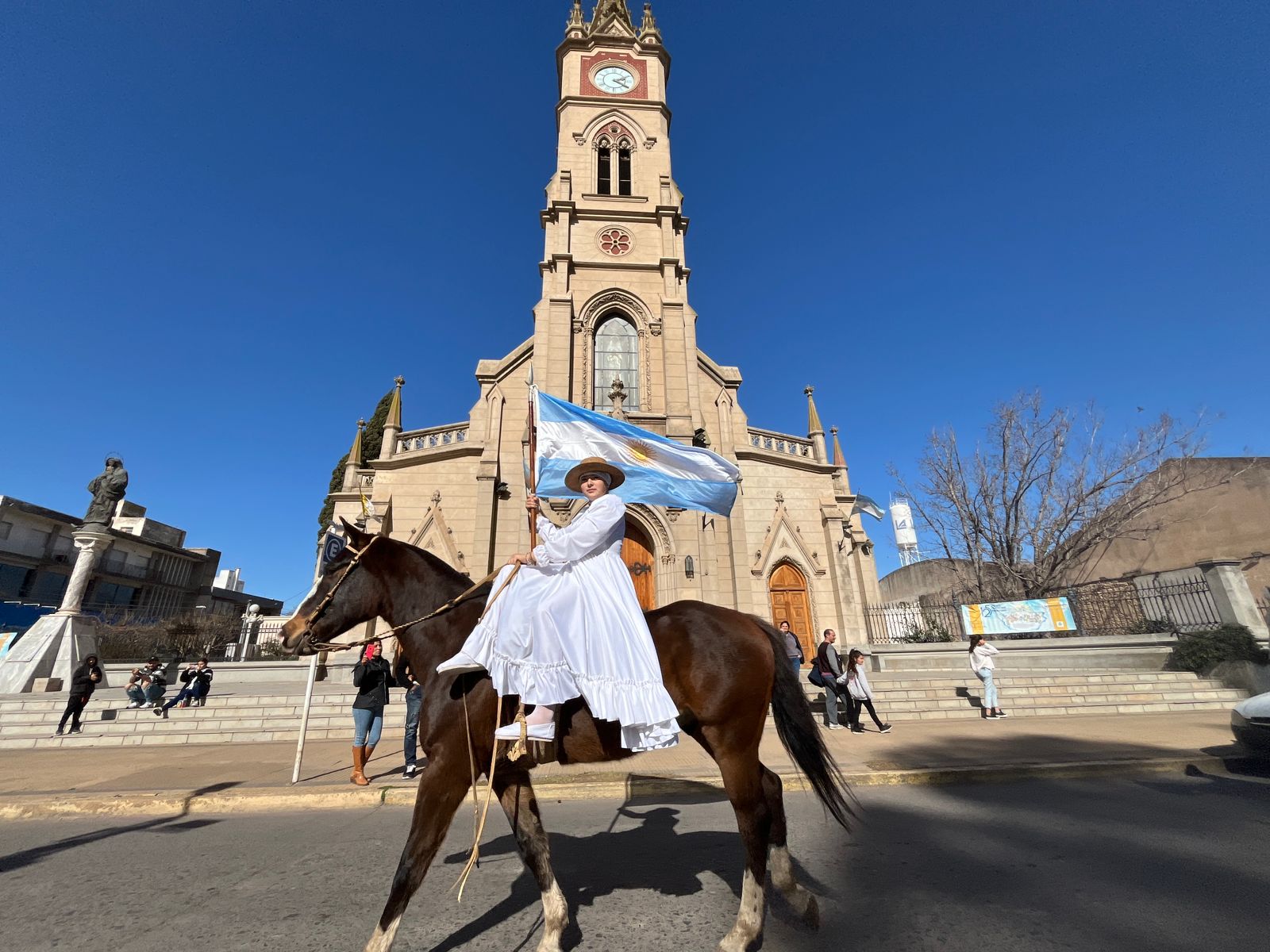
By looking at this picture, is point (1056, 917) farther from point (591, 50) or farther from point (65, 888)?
point (591, 50)

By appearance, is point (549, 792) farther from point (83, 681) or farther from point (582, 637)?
point (83, 681)

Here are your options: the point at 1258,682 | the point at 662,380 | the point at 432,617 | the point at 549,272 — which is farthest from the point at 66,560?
the point at 1258,682

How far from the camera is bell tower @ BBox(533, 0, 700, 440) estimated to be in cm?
1797

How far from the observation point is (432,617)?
3.48 meters

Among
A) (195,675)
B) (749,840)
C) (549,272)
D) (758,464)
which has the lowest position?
(749,840)

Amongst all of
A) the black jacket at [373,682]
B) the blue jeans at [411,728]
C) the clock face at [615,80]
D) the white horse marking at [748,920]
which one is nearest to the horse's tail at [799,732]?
the white horse marking at [748,920]

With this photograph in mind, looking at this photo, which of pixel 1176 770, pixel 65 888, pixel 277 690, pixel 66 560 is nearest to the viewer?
pixel 65 888

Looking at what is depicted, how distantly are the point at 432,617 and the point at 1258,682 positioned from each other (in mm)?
17540

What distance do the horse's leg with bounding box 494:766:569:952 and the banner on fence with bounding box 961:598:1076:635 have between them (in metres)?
16.4

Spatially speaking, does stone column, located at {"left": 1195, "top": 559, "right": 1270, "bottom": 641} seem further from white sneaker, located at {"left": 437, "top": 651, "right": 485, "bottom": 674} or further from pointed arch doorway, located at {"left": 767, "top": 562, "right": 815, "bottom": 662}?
white sneaker, located at {"left": 437, "top": 651, "right": 485, "bottom": 674}

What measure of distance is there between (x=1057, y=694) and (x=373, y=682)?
1444 centimetres

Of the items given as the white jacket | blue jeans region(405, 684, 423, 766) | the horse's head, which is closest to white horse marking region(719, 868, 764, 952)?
the horse's head

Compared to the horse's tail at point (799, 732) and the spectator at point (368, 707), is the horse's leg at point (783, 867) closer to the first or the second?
the horse's tail at point (799, 732)

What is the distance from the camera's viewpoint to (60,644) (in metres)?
12.8
